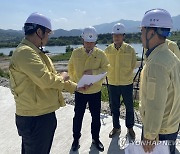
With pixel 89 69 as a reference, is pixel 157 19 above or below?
above

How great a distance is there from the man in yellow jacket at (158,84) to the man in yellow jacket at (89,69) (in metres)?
1.57

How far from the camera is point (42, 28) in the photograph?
2545mm

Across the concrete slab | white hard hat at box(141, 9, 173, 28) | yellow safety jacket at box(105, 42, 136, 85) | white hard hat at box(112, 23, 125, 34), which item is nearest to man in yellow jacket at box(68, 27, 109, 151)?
the concrete slab

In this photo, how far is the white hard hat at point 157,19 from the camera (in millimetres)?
2242

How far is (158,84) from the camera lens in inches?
83.2

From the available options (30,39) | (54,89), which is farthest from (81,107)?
(30,39)

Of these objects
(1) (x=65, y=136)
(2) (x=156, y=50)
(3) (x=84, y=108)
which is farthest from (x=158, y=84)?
(1) (x=65, y=136)

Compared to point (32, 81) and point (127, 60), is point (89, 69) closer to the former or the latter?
point (127, 60)

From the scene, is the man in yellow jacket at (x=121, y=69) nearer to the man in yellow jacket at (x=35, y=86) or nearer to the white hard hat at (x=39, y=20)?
the man in yellow jacket at (x=35, y=86)

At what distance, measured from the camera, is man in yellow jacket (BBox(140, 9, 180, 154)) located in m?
2.12

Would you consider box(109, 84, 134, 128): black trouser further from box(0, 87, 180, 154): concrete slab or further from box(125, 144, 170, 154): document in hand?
box(125, 144, 170, 154): document in hand

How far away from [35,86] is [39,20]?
1.96 feet

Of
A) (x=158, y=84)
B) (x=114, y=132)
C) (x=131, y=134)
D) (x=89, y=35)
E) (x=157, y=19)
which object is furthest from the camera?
(x=114, y=132)

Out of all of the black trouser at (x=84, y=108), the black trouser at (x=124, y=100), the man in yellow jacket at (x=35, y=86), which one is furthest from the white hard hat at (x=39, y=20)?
the black trouser at (x=124, y=100)
